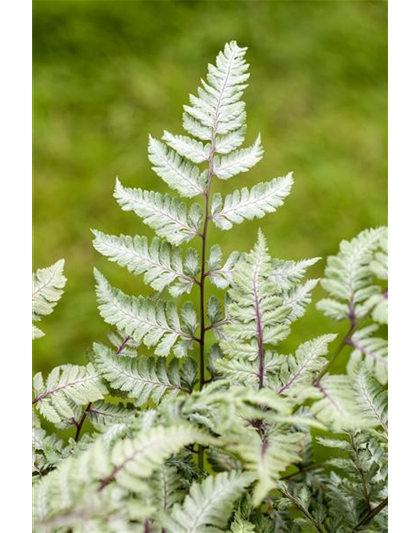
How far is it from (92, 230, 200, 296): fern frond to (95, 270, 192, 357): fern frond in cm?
2

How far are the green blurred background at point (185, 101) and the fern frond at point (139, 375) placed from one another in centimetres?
115

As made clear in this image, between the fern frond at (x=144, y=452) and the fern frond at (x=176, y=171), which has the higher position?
the fern frond at (x=176, y=171)

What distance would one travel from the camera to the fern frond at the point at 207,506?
0.53 m

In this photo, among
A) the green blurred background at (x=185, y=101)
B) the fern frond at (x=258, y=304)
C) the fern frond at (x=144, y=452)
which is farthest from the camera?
the green blurred background at (x=185, y=101)

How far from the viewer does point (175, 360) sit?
677 millimetres

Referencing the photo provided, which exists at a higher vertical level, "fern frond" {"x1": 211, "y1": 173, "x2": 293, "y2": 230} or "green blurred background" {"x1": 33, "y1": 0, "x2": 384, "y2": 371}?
"green blurred background" {"x1": 33, "y1": 0, "x2": 384, "y2": 371}

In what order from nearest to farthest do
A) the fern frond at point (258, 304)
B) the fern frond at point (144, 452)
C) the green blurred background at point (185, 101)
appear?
1. the fern frond at point (144, 452)
2. the fern frond at point (258, 304)
3. the green blurred background at point (185, 101)

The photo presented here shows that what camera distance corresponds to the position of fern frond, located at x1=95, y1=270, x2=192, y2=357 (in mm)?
659

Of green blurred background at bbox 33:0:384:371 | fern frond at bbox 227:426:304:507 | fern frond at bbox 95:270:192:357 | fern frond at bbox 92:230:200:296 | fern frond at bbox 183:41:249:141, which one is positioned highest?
green blurred background at bbox 33:0:384:371

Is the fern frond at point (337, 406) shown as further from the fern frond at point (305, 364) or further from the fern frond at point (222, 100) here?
the fern frond at point (222, 100)

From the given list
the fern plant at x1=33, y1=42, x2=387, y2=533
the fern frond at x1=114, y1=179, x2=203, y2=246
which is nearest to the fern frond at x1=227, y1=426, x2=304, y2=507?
the fern plant at x1=33, y1=42, x2=387, y2=533

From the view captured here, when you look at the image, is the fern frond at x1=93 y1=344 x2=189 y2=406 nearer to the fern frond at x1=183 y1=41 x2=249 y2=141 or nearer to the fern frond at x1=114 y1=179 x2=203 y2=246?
the fern frond at x1=114 y1=179 x2=203 y2=246

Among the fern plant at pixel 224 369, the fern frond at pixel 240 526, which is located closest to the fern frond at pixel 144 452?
the fern plant at pixel 224 369
